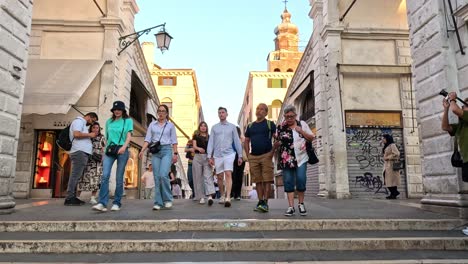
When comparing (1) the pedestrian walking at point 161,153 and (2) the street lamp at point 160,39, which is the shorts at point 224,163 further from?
(2) the street lamp at point 160,39

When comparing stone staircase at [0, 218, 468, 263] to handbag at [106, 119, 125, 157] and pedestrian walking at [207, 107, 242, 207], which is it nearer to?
handbag at [106, 119, 125, 157]

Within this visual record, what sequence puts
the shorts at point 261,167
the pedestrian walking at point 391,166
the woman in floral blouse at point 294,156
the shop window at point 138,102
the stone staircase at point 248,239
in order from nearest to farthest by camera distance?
the stone staircase at point 248,239, the woman in floral blouse at point 294,156, the shorts at point 261,167, the pedestrian walking at point 391,166, the shop window at point 138,102

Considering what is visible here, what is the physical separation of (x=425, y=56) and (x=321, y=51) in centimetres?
650

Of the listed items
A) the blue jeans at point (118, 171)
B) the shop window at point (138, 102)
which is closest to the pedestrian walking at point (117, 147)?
the blue jeans at point (118, 171)

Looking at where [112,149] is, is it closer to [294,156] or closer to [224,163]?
[224,163]

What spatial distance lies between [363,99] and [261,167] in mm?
7228

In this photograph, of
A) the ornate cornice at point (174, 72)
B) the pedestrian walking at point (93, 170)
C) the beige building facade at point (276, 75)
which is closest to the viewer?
the pedestrian walking at point (93, 170)

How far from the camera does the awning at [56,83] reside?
9.86m

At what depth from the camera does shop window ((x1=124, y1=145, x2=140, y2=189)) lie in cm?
1544

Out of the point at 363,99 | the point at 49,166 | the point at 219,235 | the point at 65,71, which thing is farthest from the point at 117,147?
the point at 363,99

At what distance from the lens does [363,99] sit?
12258mm

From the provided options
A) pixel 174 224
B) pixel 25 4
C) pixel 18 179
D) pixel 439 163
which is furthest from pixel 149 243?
pixel 18 179

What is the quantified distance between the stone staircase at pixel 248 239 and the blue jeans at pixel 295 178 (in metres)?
0.90

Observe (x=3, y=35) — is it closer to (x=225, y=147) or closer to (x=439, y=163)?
(x=225, y=147)
